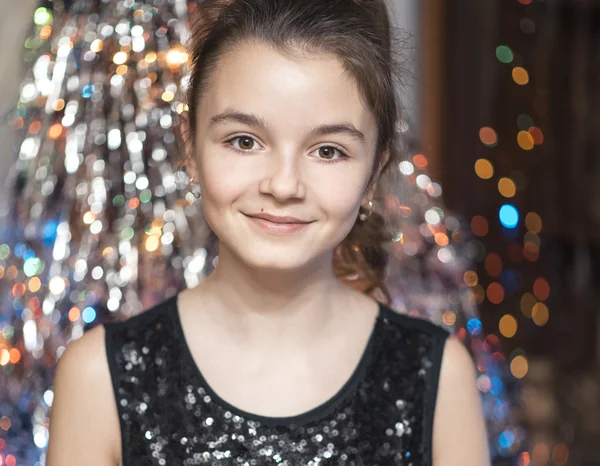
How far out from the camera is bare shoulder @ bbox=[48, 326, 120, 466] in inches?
39.1

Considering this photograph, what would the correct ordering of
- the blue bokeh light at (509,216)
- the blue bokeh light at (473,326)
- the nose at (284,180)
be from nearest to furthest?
the nose at (284,180), the blue bokeh light at (473,326), the blue bokeh light at (509,216)

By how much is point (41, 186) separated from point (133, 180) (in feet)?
0.44

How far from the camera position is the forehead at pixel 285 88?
916 millimetres

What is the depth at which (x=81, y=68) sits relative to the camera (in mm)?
1289

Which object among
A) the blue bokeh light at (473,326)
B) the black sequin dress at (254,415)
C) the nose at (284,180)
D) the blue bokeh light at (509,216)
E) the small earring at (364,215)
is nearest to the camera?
the nose at (284,180)

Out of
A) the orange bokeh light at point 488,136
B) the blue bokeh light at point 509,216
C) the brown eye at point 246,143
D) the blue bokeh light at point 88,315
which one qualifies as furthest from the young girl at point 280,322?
the blue bokeh light at point 509,216

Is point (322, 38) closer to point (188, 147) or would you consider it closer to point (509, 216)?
point (188, 147)

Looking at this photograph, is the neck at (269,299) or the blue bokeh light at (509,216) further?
the blue bokeh light at (509,216)

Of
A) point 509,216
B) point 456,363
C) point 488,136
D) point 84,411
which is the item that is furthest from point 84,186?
point 509,216

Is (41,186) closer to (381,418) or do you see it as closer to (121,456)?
(121,456)

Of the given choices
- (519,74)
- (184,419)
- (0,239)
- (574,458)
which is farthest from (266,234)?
(574,458)

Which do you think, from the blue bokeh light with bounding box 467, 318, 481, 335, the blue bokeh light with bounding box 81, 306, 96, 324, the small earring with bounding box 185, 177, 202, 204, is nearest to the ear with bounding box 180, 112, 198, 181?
the small earring with bounding box 185, 177, 202, 204

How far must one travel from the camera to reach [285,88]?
0.92m

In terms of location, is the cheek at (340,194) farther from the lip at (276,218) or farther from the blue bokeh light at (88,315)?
the blue bokeh light at (88,315)
